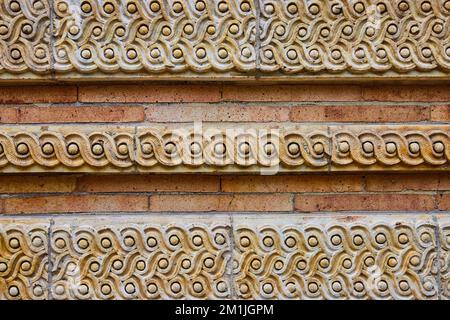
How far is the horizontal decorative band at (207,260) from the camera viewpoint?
2191 millimetres

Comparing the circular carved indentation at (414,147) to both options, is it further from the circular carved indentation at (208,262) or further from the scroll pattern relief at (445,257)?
the circular carved indentation at (208,262)

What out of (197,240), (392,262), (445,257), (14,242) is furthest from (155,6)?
(445,257)

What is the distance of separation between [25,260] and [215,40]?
1085 mm

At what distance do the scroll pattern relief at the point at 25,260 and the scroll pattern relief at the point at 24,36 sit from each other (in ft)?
1.97

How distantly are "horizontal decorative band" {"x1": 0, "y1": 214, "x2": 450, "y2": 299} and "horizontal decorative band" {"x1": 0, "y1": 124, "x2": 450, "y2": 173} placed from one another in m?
0.22

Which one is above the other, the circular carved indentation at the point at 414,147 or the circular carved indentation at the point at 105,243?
the circular carved indentation at the point at 414,147

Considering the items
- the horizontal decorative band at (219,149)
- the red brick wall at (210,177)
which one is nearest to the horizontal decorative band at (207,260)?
the red brick wall at (210,177)

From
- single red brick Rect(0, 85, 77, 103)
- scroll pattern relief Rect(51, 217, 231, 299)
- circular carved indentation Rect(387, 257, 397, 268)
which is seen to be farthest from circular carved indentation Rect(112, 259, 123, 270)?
circular carved indentation Rect(387, 257, 397, 268)

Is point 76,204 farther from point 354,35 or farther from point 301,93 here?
point 354,35

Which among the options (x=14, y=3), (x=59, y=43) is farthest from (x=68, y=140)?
(x=14, y=3)

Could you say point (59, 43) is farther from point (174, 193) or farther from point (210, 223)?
point (210, 223)

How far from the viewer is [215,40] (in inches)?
87.7

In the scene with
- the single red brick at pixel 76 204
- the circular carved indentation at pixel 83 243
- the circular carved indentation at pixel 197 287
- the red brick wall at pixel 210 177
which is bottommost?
the circular carved indentation at pixel 197 287

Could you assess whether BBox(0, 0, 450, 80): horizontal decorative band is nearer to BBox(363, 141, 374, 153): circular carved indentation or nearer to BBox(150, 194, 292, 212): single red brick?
BBox(363, 141, 374, 153): circular carved indentation
